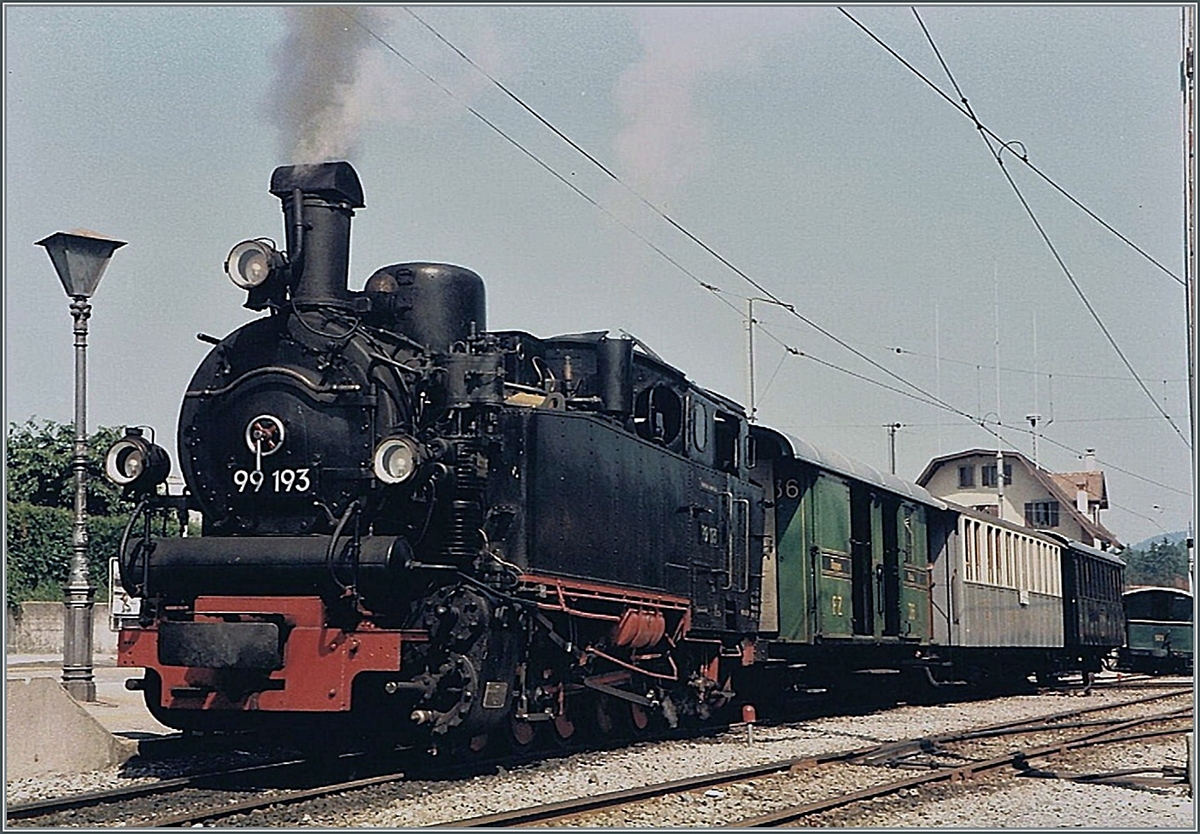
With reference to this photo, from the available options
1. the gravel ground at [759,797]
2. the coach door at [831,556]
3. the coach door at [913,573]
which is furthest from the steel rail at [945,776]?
the coach door at [913,573]

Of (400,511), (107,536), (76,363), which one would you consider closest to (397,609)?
(400,511)

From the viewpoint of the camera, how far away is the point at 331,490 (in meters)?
10.4

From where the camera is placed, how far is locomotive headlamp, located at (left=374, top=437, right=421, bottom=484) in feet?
32.7

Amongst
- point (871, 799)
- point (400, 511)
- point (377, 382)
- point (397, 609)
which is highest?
point (377, 382)

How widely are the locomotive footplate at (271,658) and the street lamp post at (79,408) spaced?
3573mm

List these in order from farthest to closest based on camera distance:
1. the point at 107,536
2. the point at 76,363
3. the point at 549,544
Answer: the point at 107,536 → the point at 76,363 → the point at 549,544

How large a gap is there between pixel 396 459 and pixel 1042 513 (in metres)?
63.1

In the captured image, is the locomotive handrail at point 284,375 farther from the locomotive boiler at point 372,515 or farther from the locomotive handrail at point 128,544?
the locomotive handrail at point 128,544

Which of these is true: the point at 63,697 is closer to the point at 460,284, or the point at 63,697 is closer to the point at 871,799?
the point at 460,284

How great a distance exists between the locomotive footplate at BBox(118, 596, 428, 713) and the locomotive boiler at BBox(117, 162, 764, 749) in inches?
0.6

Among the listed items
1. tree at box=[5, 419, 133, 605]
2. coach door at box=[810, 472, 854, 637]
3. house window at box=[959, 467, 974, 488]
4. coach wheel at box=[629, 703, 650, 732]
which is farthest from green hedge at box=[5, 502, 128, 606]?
house window at box=[959, 467, 974, 488]

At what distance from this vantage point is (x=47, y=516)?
3228cm

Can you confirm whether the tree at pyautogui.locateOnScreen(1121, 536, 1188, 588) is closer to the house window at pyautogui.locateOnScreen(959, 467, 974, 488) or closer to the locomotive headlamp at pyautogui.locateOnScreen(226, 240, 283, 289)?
the house window at pyautogui.locateOnScreen(959, 467, 974, 488)

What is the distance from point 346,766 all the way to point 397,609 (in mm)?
1651
